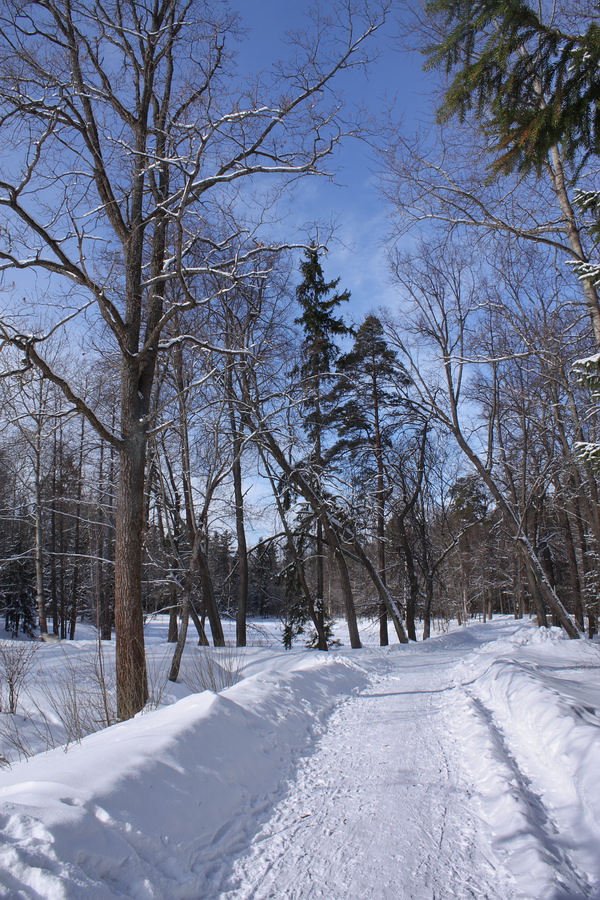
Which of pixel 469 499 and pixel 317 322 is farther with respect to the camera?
pixel 469 499

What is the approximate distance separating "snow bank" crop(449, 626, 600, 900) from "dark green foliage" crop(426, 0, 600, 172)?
5502mm

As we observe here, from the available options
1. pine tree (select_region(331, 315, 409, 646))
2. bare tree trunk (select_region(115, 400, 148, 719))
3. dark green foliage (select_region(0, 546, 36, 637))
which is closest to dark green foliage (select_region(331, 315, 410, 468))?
pine tree (select_region(331, 315, 409, 646))

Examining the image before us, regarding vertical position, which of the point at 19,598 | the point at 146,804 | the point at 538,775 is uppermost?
the point at 146,804

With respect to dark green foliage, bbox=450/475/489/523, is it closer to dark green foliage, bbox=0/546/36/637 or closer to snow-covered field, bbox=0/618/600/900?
snow-covered field, bbox=0/618/600/900

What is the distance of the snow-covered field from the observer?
7.68 ft

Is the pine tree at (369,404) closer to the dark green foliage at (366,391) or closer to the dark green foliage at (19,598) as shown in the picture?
the dark green foliage at (366,391)

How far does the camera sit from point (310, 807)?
3336 millimetres

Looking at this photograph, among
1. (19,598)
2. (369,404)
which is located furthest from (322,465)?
(19,598)

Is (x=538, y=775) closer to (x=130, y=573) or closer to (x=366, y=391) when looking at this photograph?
(x=130, y=573)

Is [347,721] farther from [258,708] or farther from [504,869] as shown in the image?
[504,869]

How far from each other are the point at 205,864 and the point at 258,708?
250cm

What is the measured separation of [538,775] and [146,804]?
9.00 ft

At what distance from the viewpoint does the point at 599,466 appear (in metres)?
5.32

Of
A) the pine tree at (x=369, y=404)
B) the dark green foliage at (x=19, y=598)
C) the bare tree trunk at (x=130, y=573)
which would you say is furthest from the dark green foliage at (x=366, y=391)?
the dark green foliage at (x=19, y=598)
